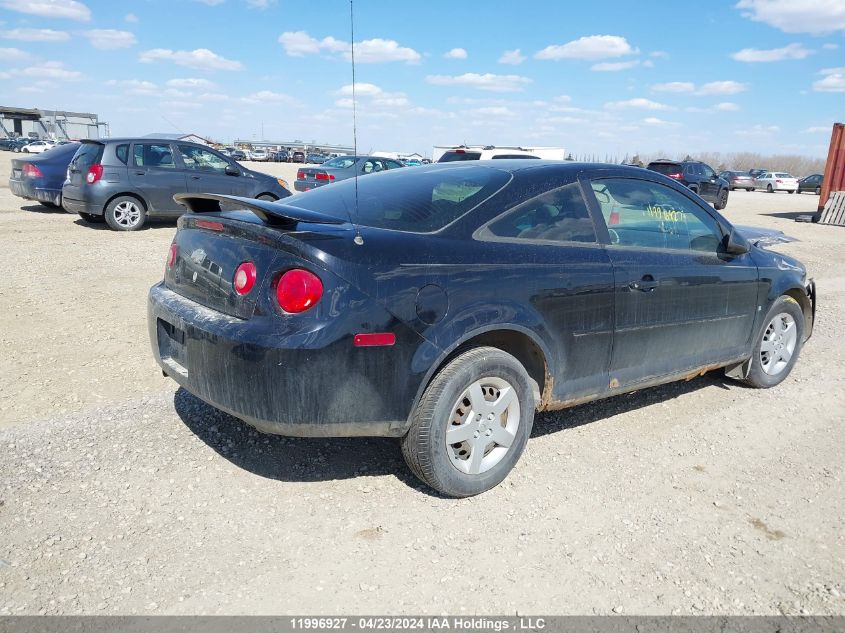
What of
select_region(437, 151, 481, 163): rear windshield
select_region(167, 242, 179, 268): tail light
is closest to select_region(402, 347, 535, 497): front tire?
select_region(167, 242, 179, 268): tail light

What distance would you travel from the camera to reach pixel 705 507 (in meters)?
3.26

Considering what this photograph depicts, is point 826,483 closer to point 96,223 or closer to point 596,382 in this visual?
point 596,382

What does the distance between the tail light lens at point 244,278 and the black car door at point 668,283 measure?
1962 mm

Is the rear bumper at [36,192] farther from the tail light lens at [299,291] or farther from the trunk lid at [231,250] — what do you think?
the tail light lens at [299,291]

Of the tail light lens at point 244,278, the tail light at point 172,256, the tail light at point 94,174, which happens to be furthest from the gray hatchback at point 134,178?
the tail light lens at point 244,278

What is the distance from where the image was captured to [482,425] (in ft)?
10.5

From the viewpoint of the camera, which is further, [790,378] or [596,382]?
[790,378]

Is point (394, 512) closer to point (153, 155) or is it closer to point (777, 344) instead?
point (777, 344)

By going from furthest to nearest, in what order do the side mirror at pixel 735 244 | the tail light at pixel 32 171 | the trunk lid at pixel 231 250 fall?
the tail light at pixel 32 171, the side mirror at pixel 735 244, the trunk lid at pixel 231 250

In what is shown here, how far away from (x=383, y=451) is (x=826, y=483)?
2.43m

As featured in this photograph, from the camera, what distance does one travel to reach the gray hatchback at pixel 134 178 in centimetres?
1080

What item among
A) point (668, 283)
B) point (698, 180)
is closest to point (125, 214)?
point (668, 283)

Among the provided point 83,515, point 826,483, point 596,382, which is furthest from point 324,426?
point 826,483

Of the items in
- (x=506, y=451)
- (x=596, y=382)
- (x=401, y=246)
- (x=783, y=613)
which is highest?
(x=401, y=246)
